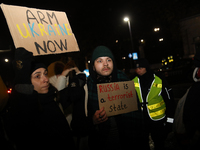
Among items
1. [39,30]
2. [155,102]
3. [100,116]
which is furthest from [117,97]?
[39,30]

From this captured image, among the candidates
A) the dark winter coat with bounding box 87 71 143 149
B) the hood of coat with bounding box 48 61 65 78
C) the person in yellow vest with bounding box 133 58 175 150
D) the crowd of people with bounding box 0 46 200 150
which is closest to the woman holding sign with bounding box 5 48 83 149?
the crowd of people with bounding box 0 46 200 150

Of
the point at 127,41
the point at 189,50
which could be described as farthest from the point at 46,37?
the point at 127,41

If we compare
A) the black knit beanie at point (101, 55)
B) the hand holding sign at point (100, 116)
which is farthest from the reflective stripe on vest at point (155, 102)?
the hand holding sign at point (100, 116)

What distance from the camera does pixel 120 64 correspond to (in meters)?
38.0

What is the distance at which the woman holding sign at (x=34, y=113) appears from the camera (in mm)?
1606

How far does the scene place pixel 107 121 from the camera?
2129 mm

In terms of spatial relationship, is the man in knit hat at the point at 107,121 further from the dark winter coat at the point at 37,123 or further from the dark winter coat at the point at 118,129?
the dark winter coat at the point at 37,123

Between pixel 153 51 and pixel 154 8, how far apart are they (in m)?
18.6

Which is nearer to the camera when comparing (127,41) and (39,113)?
(39,113)

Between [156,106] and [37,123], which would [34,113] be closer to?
[37,123]

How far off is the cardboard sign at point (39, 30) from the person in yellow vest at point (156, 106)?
5.65 feet

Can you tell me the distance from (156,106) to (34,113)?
241 centimetres

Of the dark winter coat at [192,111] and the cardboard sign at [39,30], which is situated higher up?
the cardboard sign at [39,30]

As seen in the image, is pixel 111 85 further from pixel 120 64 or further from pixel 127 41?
pixel 127 41
